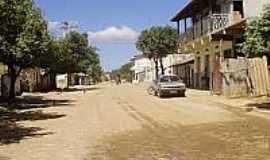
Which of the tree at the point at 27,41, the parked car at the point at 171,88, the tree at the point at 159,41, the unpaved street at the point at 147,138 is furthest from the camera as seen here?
the tree at the point at 159,41

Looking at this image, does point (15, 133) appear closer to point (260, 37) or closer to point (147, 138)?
point (147, 138)

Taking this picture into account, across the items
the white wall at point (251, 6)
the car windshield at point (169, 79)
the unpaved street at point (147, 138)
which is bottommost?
the unpaved street at point (147, 138)

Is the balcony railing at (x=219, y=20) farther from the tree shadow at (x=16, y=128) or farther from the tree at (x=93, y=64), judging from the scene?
the tree at (x=93, y=64)

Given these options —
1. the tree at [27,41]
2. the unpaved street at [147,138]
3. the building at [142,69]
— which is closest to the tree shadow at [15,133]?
the unpaved street at [147,138]

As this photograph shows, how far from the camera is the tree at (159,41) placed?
8750 cm

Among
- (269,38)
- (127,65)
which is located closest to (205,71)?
(269,38)

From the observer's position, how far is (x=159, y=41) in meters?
87.8

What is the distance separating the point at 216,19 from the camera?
4100 centimetres

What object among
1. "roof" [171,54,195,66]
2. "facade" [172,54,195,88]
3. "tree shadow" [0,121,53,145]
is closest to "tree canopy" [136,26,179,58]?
"facade" [172,54,195,88]

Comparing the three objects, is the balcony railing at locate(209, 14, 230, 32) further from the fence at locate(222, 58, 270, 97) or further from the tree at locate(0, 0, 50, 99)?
the tree at locate(0, 0, 50, 99)

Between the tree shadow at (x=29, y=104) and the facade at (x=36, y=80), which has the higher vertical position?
the facade at (x=36, y=80)

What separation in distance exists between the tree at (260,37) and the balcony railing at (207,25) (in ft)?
54.3

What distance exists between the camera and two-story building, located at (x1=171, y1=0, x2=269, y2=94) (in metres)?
38.7

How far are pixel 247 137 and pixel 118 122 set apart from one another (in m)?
6.77
